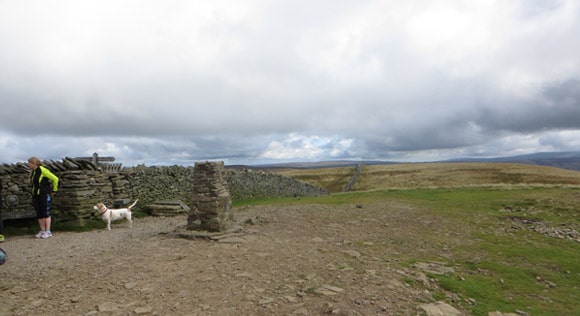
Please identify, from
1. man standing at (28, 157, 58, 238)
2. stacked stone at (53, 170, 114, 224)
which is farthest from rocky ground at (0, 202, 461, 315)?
stacked stone at (53, 170, 114, 224)

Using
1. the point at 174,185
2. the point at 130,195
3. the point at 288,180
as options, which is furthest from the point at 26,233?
the point at 288,180

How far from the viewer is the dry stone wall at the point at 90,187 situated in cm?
1366

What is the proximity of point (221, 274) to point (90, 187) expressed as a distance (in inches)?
406

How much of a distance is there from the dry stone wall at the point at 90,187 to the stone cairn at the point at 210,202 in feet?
5.24

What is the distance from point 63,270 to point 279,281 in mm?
5254

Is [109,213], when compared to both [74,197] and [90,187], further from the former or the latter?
[90,187]

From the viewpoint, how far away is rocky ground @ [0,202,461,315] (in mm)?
6215

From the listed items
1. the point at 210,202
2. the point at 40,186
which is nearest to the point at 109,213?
the point at 40,186

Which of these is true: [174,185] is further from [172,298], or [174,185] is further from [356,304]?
[356,304]

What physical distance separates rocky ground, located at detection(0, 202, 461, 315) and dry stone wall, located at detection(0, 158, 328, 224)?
1.62 metres

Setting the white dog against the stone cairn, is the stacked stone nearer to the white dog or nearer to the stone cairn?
the white dog

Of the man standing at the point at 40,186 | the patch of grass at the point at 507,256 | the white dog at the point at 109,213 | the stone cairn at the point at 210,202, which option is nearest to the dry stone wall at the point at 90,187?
the white dog at the point at 109,213

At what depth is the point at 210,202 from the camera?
39.7ft

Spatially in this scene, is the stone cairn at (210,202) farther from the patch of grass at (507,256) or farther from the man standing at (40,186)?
the patch of grass at (507,256)
